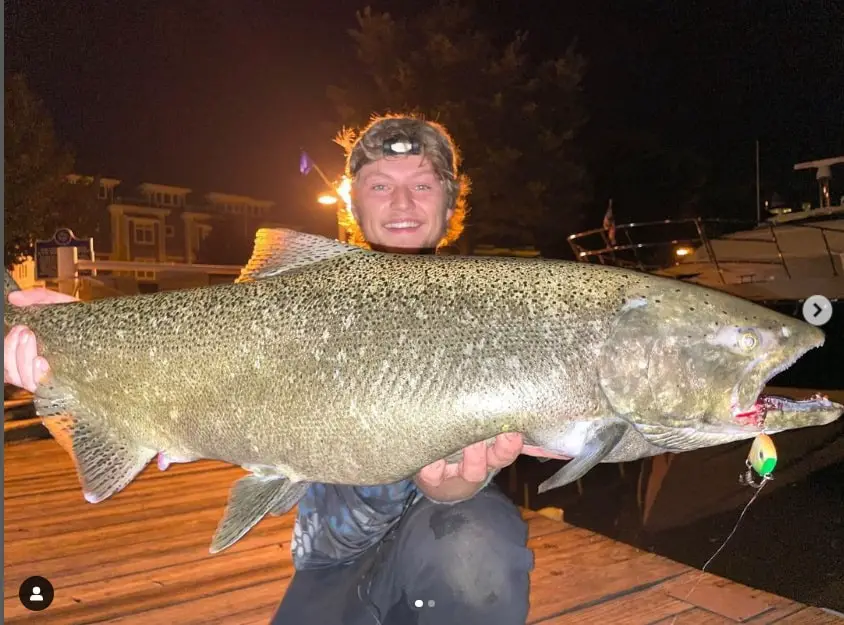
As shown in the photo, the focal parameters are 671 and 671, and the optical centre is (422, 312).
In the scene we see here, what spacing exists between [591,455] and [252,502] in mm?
972

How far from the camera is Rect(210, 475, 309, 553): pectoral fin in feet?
6.29

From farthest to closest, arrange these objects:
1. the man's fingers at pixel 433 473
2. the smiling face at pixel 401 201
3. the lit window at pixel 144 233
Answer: the lit window at pixel 144 233
the smiling face at pixel 401 201
the man's fingers at pixel 433 473

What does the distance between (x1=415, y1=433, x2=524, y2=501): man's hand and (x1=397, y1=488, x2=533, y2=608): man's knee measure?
0.06 metres

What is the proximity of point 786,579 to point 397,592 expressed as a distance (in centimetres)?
337

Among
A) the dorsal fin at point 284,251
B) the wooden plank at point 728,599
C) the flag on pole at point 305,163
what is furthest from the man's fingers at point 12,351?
the flag on pole at point 305,163

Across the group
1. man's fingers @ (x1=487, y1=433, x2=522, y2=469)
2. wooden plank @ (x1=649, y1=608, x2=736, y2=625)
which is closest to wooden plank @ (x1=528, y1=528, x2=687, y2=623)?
wooden plank @ (x1=649, y1=608, x2=736, y2=625)

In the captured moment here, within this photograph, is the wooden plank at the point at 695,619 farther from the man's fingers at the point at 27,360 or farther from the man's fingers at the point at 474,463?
the man's fingers at the point at 27,360

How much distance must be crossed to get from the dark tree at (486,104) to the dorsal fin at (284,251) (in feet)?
49.7

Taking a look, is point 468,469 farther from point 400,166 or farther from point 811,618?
point 811,618

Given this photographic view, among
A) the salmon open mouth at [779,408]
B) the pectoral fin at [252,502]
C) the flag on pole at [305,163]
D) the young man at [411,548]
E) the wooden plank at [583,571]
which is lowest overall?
the wooden plank at [583,571]

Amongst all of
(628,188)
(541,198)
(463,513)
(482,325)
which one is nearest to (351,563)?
(463,513)

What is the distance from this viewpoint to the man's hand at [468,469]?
191 cm

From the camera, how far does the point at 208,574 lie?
329 centimetres

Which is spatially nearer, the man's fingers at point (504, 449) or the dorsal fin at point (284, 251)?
the man's fingers at point (504, 449)
